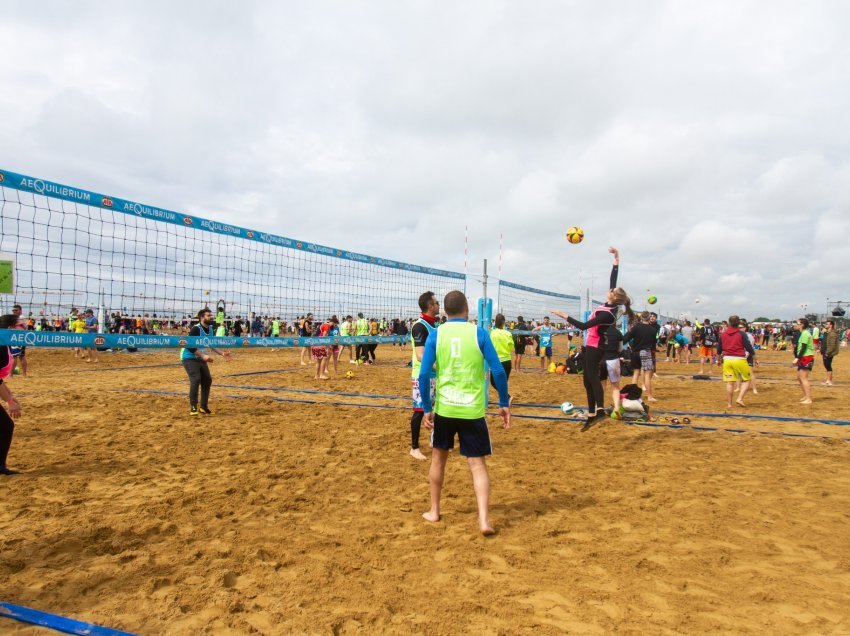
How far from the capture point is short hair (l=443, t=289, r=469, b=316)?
144 inches

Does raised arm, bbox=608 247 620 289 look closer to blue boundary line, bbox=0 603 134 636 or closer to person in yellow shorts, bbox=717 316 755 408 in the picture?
person in yellow shorts, bbox=717 316 755 408

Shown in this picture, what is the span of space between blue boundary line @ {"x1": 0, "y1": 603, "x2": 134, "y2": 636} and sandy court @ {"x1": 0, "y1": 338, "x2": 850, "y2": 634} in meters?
0.05

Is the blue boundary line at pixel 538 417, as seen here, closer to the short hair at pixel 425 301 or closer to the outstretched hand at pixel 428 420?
the short hair at pixel 425 301

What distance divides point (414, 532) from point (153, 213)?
17.3 ft

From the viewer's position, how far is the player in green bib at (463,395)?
3451mm

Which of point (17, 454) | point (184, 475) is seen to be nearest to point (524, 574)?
point (184, 475)

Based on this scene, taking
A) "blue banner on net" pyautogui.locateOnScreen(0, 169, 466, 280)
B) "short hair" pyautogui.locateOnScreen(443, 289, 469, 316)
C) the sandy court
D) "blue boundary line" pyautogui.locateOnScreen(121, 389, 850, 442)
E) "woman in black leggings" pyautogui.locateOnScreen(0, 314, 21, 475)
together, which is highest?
"blue banner on net" pyautogui.locateOnScreen(0, 169, 466, 280)

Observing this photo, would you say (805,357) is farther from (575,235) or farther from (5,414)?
(5,414)

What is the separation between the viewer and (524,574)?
2891 millimetres

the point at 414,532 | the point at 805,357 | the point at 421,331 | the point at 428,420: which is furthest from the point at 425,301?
the point at 805,357

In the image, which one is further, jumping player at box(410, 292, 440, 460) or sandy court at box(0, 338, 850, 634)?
jumping player at box(410, 292, 440, 460)

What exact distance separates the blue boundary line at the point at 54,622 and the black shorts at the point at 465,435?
6.76ft

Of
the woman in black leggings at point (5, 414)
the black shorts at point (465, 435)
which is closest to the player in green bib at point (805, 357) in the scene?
the black shorts at point (465, 435)

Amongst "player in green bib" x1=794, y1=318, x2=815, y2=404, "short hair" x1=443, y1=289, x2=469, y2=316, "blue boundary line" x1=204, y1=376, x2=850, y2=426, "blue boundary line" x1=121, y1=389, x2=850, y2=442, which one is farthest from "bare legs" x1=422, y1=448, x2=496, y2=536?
"player in green bib" x1=794, y1=318, x2=815, y2=404
